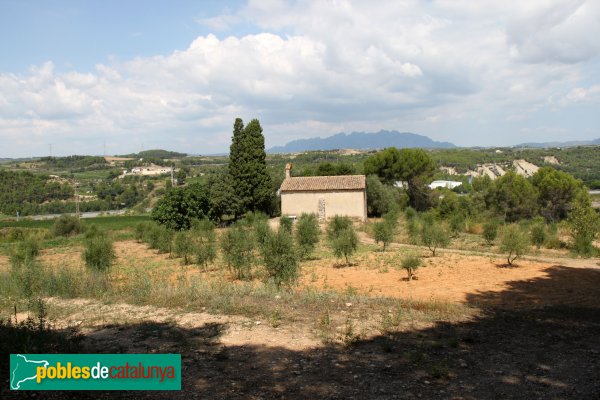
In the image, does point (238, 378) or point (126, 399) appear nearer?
point (126, 399)

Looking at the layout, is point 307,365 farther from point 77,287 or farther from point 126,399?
point 77,287

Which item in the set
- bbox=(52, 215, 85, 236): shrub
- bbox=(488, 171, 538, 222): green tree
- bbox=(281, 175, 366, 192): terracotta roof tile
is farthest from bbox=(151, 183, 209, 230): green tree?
bbox=(488, 171, 538, 222): green tree

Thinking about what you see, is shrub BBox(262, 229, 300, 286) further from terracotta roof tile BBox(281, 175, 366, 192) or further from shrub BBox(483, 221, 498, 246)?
terracotta roof tile BBox(281, 175, 366, 192)

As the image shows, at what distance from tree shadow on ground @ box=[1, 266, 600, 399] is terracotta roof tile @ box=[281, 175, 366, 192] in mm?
28635

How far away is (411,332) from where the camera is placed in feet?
27.3

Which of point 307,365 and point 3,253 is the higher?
point 307,365

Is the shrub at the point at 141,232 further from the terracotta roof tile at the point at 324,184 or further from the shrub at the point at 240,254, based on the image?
the shrub at the point at 240,254

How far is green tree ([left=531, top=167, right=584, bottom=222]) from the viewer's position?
137 ft

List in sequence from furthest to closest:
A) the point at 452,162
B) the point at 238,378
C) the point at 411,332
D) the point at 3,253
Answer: the point at 452,162 → the point at 3,253 → the point at 411,332 → the point at 238,378

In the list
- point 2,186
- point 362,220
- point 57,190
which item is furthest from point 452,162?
point 2,186

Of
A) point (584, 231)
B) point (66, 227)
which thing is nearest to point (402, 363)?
point (584, 231)

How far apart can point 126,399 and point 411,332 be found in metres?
5.29

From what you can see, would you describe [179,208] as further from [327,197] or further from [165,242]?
[327,197]

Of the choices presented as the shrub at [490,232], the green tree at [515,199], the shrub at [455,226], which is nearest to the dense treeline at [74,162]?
the green tree at [515,199]
